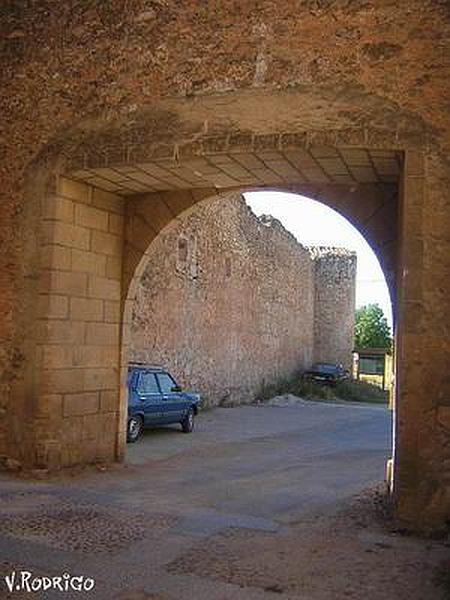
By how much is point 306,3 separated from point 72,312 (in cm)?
381

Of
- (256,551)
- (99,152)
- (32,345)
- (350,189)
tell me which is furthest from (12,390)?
(350,189)

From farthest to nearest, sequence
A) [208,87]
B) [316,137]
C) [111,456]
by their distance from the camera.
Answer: [111,456] < [208,87] < [316,137]

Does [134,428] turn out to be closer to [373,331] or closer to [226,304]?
[226,304]

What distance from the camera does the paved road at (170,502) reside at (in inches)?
171

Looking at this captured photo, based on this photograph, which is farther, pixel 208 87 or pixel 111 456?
pixel 111 456

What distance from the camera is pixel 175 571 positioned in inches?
171

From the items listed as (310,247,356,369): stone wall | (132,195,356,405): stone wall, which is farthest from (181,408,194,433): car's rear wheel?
(310,247,356,369): stone wall

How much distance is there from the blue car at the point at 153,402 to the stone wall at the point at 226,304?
1636 mm

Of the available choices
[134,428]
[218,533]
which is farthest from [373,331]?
[218,533]

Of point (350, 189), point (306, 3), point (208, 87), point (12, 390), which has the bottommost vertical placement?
point (12, 390)

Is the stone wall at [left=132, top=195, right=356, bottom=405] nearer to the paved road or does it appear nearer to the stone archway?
the stone archway

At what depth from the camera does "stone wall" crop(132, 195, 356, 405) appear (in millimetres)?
14438

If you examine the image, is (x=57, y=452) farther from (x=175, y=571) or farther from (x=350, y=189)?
(x=350, y=189)

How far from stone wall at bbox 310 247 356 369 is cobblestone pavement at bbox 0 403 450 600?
2092cm
